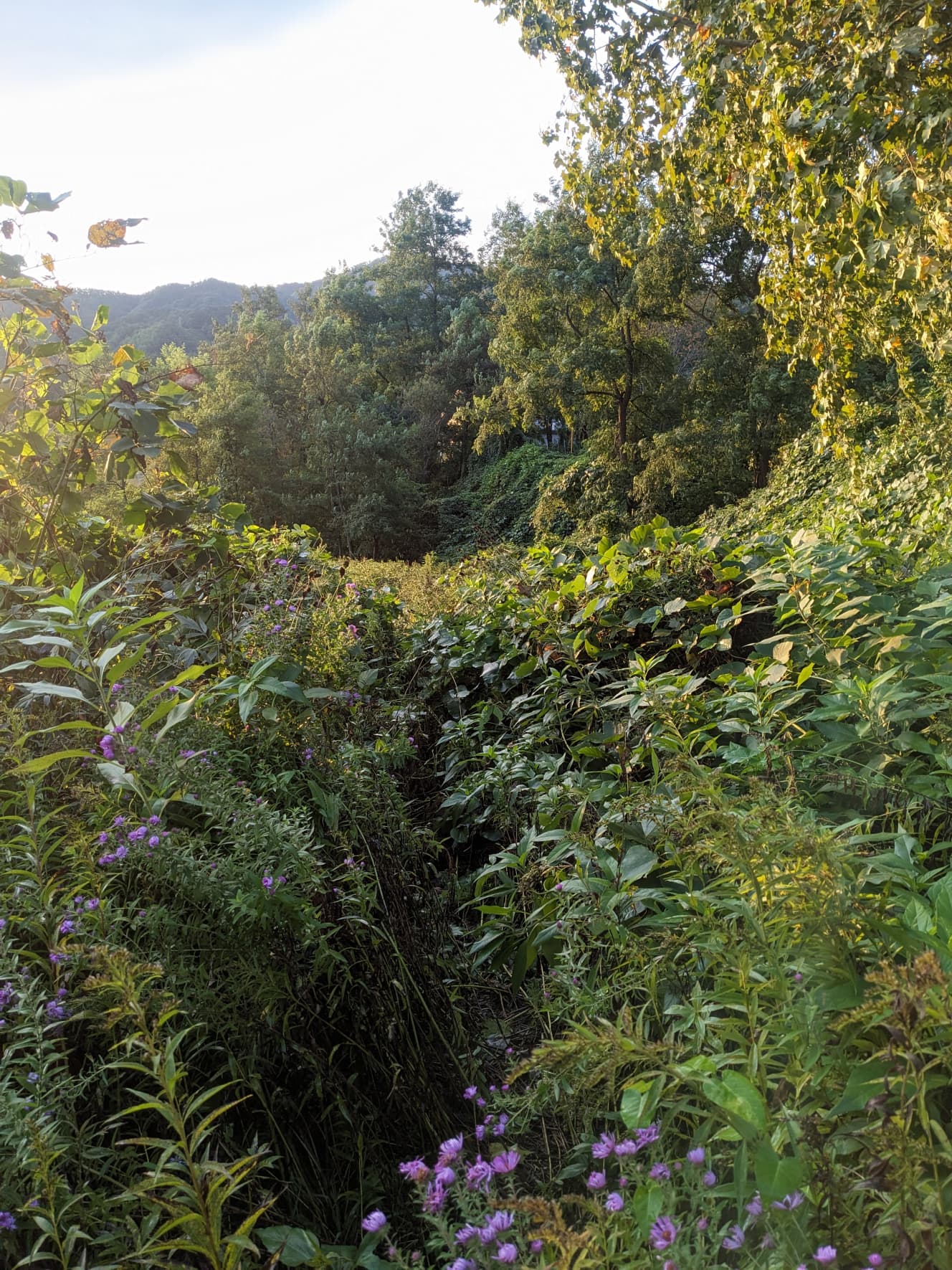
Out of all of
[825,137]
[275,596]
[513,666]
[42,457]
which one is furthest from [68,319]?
[825,137]

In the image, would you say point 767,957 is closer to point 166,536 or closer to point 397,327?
point 166,536

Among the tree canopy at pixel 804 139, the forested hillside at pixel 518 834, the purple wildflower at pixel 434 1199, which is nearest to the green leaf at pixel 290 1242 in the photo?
A: the forested hillside at pixel 518 834

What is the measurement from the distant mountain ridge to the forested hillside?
147ft

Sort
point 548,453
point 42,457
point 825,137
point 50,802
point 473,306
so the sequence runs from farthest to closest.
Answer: point 473,306 → point 548,453 → point 825,137 → point 42,457 → point 50,802

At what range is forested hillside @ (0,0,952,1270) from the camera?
0.84 meters

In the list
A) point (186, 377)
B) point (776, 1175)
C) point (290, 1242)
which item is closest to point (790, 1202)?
point (776, 1175)

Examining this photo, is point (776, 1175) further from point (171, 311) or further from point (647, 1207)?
point (171, 311)

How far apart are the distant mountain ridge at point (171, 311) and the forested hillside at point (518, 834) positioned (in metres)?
44.8

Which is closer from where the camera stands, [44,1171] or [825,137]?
[44,1171]

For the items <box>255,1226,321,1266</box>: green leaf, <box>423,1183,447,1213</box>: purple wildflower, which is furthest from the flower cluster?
<box>423,1183,447,1213</box>: purple wildflower

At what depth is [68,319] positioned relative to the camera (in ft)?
8.58

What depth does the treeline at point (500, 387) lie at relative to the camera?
15820 mm

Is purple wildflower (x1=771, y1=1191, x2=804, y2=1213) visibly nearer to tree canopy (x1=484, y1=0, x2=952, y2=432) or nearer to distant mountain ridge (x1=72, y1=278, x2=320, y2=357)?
tree canopy (x1=484, y1=0, x2=952, y2=432)

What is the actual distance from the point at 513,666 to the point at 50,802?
5.66 ft
